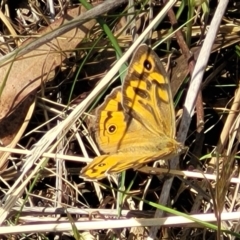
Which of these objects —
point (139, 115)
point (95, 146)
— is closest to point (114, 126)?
point (139, 115)

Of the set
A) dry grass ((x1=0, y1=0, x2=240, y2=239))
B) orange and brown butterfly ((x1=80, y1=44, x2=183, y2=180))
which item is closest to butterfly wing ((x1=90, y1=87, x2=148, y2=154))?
orange and brown butterfly ((x1=80, y1=44, x2=183, y2=180))

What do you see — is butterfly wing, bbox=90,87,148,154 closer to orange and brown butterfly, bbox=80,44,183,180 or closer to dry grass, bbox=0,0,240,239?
orange and brown butterfly, bbox=80,44,183,180

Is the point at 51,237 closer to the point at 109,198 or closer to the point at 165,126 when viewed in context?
the point at 109,198

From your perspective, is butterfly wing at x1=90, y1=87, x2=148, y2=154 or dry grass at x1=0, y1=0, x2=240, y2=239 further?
dry grass at x1=0, y1=0, x2=240, y2=239

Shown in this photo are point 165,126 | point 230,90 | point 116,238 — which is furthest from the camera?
point 230,90

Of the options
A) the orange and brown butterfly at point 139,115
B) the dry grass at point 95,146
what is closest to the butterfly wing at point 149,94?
the orange and brown butterfly at point 139,115

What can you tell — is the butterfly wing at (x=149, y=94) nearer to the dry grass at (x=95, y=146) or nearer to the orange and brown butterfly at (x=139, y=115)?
the orange and brown butterfly at (x=139, y=115)

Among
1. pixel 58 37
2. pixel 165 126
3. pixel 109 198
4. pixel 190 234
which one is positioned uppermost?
pixel 58 37

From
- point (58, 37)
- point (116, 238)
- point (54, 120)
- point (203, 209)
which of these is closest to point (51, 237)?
point (116, 238)
